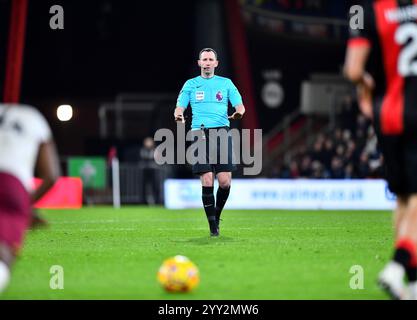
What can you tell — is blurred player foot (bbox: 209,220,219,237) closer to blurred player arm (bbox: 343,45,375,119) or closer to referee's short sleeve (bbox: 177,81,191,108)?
referee's short sleeve (bbox: 177,81,191,108)

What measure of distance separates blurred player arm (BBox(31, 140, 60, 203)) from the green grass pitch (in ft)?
4.37

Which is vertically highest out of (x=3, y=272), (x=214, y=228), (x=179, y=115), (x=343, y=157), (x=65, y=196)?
(x=343, y=157)

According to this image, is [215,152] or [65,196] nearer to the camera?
[215,152]

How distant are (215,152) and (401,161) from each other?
20.4ft

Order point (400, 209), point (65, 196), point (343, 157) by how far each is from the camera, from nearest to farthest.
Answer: point (400, 209), point (65, 196), point (343, 157)

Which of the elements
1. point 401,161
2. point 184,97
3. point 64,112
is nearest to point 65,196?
point 64,112

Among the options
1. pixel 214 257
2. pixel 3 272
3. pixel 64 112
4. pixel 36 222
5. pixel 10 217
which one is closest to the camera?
pixel 3 272

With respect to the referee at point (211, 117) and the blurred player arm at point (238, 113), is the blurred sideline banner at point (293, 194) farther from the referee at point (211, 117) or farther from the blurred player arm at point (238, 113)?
the blurred player arm at point (238, 113)

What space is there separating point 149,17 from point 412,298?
30524 millimetres

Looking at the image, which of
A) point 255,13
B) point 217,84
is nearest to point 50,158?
point 217,84

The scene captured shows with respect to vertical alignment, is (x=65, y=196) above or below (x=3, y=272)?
above

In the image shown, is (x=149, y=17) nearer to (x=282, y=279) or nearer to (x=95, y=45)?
(x=95, y=45)

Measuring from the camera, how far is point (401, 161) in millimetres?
7695

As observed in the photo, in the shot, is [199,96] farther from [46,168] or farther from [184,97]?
[46,168]
